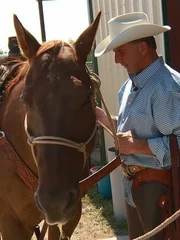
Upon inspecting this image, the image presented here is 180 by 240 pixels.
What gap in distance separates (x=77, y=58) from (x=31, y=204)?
1160 mm

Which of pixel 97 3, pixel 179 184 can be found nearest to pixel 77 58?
pixel 179 184

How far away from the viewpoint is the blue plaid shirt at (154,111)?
258 cm

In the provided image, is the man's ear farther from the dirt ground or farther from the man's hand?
the dirt ground

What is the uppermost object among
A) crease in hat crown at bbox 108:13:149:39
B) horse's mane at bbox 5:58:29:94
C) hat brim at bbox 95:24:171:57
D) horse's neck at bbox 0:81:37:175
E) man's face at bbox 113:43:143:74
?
crease in hat crown at bbox 108:13:149:39

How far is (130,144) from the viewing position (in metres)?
2.66

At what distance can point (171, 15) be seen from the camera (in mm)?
4496

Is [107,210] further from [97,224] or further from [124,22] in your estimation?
[124,22]

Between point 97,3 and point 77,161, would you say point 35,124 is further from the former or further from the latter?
point 97,3

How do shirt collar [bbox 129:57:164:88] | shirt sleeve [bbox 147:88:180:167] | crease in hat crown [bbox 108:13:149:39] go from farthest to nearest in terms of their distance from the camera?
crease in hat crown [bbox 108:13:149:39] < shirt collar [bbox 129:57:164:88] < shirt sleeve [bbox 147:88:180:167]

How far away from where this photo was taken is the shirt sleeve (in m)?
2.58

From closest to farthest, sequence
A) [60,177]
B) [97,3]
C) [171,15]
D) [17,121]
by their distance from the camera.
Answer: [60,177]
[17,121]
[171,15]
[97,3]

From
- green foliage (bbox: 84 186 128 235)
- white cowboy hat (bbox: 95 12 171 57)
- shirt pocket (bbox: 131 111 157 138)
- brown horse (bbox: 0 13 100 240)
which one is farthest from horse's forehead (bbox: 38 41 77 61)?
green foliage (bbox: 84 186 128 235)

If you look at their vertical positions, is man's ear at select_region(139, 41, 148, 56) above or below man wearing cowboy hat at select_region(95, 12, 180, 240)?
above

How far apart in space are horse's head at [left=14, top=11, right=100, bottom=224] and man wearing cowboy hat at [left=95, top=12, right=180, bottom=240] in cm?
25
